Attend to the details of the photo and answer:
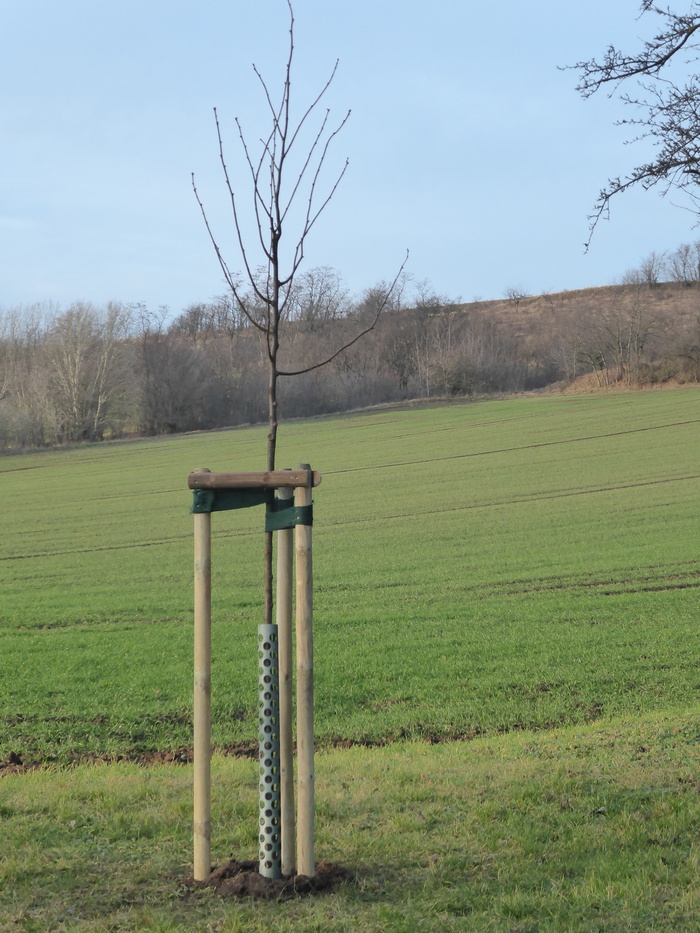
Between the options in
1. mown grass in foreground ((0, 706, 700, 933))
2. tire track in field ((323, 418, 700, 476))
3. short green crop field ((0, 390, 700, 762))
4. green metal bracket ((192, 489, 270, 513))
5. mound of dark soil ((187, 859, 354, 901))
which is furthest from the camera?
tire track in field ((323, 418, 700, 476))

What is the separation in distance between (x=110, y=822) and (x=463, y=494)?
87.7 ft

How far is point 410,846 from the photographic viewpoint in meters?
4.44

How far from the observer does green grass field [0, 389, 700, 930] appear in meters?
4.07

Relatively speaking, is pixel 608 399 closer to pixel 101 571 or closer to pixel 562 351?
pixel 562 351

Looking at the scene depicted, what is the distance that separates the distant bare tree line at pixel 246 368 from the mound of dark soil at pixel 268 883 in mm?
51359

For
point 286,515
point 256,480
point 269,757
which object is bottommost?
point 269,757

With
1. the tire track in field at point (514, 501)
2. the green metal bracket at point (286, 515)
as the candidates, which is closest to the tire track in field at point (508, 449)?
the tire track in field at point (514, 501)

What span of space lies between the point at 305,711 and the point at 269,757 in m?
0.31

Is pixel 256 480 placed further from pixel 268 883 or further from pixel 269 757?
pixel 268 883

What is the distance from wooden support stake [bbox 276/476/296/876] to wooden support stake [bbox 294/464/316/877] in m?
0.07

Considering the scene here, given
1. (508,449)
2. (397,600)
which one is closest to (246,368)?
(508,449)

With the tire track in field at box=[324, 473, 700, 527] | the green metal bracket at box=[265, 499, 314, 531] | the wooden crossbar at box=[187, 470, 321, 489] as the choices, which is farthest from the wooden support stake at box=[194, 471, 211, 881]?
the tire track in field at box=[324, 473, 700, 527]

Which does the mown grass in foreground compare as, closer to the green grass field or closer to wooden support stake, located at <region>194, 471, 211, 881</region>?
the green grass field

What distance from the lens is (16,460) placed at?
54406 millimetres
